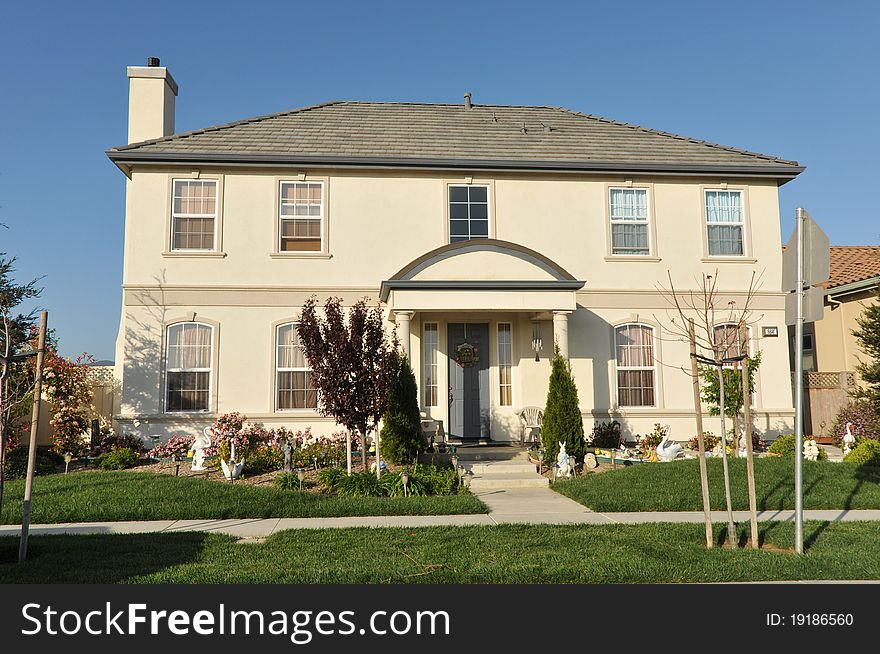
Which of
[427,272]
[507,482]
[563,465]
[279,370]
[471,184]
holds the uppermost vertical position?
[471,184]

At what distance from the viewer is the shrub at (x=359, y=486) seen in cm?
1052

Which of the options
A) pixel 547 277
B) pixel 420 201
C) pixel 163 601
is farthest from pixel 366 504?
pixel 420 201

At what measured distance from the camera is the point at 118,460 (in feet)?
42.4

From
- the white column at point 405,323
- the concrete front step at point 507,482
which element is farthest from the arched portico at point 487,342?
the concrete front step at point 507,482

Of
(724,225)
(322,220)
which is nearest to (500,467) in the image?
(322,220)

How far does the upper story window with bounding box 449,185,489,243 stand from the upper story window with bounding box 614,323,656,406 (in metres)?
4.05

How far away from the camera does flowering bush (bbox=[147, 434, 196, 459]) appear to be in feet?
44.5

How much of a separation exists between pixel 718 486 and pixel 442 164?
9102mm

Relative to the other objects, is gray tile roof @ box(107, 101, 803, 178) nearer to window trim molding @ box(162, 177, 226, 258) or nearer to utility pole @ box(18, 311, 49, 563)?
window trim molding @ box(162, 177, 226, 258)

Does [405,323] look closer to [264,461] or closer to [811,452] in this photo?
[264,461]

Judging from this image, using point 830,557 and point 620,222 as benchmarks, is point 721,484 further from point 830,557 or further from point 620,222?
point 620,222

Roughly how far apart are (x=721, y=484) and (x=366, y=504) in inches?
222

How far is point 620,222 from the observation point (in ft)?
52.9

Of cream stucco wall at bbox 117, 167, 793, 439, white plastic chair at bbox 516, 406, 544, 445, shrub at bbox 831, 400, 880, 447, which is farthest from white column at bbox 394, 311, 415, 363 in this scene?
shrub at bbox 831, 400, 880, 447
